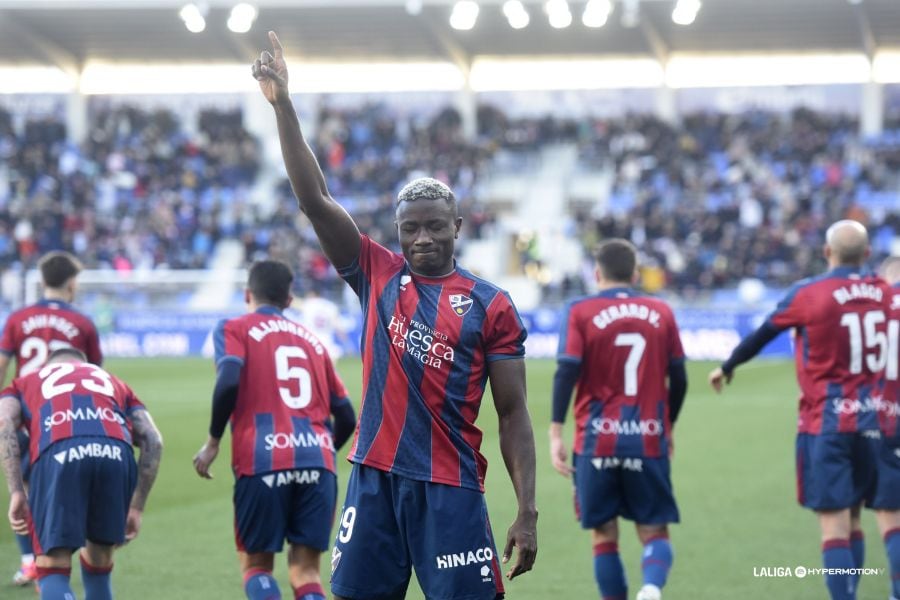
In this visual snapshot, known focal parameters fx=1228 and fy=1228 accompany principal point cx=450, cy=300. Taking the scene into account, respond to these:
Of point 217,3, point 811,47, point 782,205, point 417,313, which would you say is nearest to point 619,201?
point 782,205

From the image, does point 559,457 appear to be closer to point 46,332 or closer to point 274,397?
point 274,397

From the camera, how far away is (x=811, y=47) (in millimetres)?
36594

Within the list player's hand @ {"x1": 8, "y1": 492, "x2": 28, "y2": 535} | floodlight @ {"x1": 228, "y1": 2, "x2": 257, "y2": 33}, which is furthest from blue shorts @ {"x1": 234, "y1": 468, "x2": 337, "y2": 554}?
floodlight @ {"x1": 228, "y1": 2, "x2": 257, "y2": 33}

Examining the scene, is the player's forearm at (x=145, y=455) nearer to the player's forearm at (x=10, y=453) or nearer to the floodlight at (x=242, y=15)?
the player's forearm at (x=10, y=453)

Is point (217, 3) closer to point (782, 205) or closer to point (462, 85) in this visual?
point (462, 85)

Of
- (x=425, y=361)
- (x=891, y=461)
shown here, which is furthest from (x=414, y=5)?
(x=425, y=361)

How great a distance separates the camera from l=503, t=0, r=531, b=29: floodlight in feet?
108

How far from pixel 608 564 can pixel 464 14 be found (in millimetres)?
28532

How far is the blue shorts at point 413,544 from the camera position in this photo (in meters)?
3.97

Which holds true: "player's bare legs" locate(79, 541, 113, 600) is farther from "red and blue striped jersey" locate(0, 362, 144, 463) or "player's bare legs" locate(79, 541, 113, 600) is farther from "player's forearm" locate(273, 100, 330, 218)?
"player's forearm" locate(273, 100, 330, 218)

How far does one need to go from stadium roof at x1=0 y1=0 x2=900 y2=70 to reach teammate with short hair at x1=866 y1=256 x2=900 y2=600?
2777cm

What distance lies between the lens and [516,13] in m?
33.1

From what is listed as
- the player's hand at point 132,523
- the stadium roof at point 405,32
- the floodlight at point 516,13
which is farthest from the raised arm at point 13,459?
the stadium roof at point 405,32

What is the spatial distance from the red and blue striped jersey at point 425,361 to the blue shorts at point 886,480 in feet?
10.8
